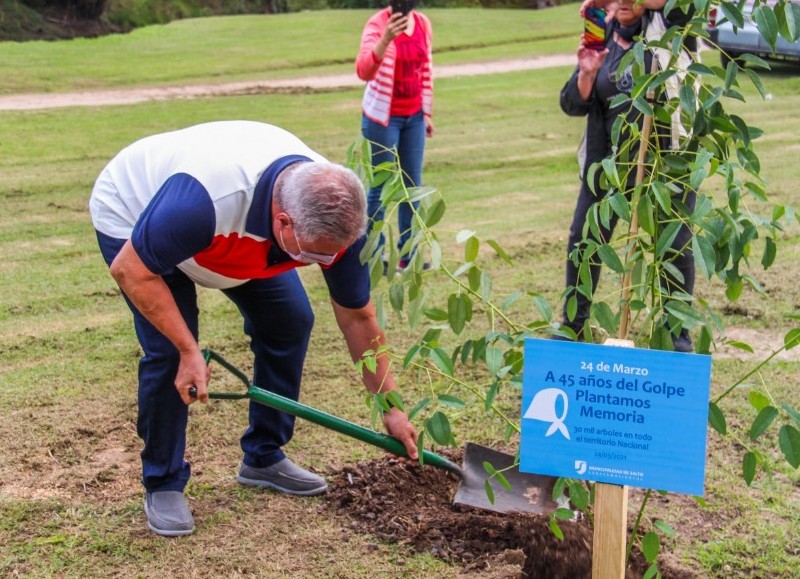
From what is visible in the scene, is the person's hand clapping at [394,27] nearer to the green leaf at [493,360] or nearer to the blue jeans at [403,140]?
the blue jeans at [403,140]

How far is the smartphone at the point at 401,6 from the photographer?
5.98 meters

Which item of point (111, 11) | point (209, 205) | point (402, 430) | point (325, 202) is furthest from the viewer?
point (111, 11)

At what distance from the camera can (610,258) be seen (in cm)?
256

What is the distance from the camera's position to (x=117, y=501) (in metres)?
3.76

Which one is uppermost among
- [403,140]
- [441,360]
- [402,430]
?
[441,360]

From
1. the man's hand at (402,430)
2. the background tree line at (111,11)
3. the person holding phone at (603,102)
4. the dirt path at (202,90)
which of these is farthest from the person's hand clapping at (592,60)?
the background tree line at (111,11)

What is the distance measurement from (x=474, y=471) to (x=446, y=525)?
0.26 metres

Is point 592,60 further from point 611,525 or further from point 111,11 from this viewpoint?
point 111,11

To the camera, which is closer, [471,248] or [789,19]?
[789,19]

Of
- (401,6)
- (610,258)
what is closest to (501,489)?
(610,258)

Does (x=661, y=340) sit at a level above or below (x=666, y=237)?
below

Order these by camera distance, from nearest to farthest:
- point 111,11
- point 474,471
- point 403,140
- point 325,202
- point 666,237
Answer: point 666,237 → point 325,202 → point 474,471 → point 403,140 → point 111,11

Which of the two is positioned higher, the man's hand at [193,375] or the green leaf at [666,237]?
the green leaf at [666,237]

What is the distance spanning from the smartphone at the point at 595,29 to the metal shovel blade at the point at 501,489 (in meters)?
2.02
